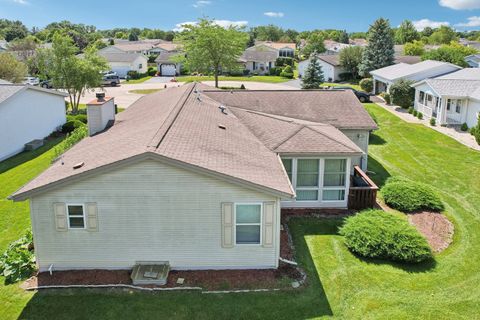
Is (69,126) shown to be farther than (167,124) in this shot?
Yes

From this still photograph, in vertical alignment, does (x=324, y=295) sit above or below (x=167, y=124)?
below

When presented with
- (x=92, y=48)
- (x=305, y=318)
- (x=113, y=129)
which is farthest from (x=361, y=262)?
(x=92, y=48)

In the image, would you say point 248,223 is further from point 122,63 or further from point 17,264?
point 122,63

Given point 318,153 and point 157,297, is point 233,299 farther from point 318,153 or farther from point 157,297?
point 318,153

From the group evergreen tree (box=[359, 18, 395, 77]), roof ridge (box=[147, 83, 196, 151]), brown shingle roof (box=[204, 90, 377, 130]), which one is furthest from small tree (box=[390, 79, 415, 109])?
roof ridge (box=[147, 83, 196, 151])

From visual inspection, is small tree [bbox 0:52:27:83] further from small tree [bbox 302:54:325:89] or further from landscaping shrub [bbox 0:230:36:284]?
landscaping shrub [bbox 0:230:36:284]

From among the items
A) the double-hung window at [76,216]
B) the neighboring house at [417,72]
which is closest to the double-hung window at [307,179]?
the double-hung window at [76,216]

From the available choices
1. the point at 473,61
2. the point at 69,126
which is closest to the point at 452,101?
the point at 69,126

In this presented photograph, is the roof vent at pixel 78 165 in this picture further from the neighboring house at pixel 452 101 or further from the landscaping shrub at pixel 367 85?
the landscaping shrub at pixel 367 85
